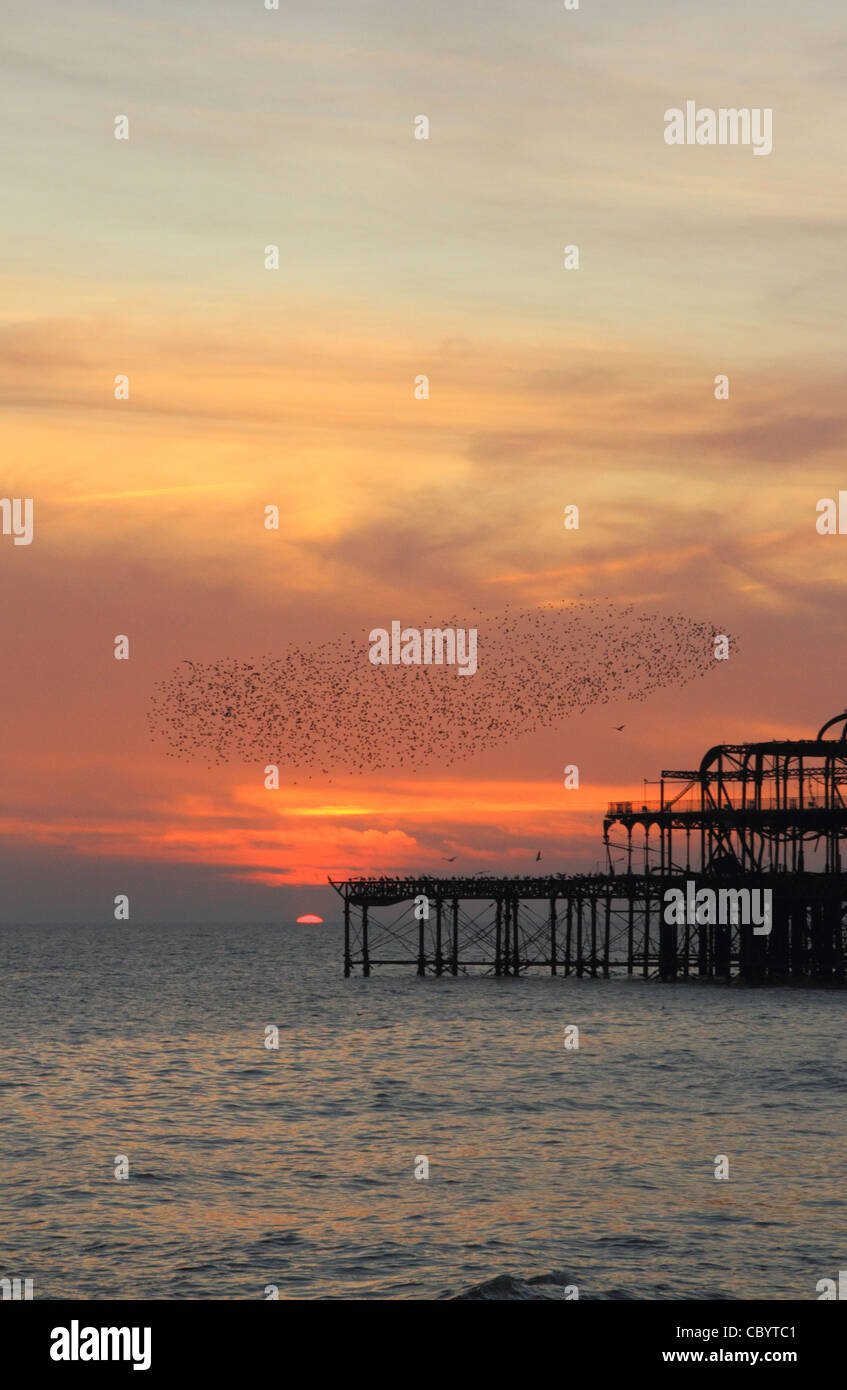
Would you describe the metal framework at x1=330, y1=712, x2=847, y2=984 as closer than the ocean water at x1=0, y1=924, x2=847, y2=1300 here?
No

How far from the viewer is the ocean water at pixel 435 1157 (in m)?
24.4

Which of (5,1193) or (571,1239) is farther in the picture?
(5,1193)

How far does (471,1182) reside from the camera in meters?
31.2

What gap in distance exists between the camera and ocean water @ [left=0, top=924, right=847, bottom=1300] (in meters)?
24.4

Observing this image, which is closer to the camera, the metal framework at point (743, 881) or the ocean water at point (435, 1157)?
the ocean water at point (435, 1157)

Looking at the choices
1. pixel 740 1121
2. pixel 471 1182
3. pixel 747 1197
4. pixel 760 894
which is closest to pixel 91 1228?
pixel 471 1182

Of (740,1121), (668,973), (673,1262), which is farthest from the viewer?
(668,973)

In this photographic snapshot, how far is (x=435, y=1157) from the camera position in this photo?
34.0 m
